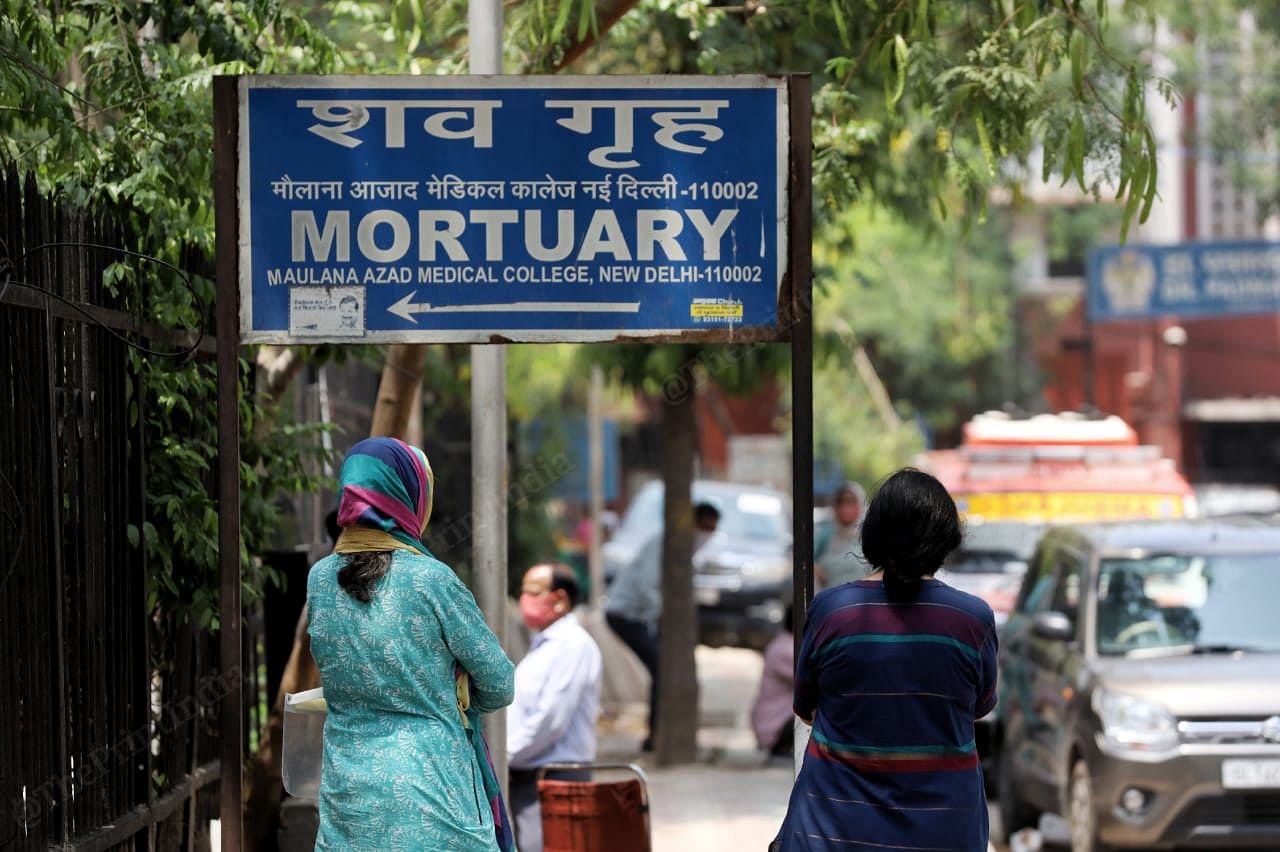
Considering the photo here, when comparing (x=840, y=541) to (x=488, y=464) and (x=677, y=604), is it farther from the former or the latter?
(x=488, y=464)

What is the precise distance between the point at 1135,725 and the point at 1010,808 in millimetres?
1979

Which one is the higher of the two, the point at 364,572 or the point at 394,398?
the point at 394,398

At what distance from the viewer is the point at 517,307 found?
197 inches

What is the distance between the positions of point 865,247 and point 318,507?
17973 millimetres

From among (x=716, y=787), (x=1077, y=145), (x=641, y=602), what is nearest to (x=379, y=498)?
(x=1077, y=145)

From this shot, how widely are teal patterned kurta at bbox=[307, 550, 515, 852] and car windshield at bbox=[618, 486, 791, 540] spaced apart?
17.8 m

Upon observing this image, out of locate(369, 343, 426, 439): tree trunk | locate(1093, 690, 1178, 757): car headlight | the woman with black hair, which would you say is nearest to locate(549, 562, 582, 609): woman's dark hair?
locate(369, 343, 426, 439): tree trunk

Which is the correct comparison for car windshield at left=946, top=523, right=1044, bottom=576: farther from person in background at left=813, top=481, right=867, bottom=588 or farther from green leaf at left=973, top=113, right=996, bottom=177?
green leaf at left=973, top=113, right=996, bottom=177

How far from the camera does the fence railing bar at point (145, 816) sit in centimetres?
485

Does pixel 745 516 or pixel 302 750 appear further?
pixel 745 516

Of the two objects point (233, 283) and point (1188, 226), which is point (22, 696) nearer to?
point (233, 283)

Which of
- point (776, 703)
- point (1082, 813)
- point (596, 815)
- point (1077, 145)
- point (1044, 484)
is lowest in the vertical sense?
point (1082, 813)

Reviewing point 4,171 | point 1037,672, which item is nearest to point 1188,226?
point 1037,672

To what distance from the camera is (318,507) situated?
33.6 feet
